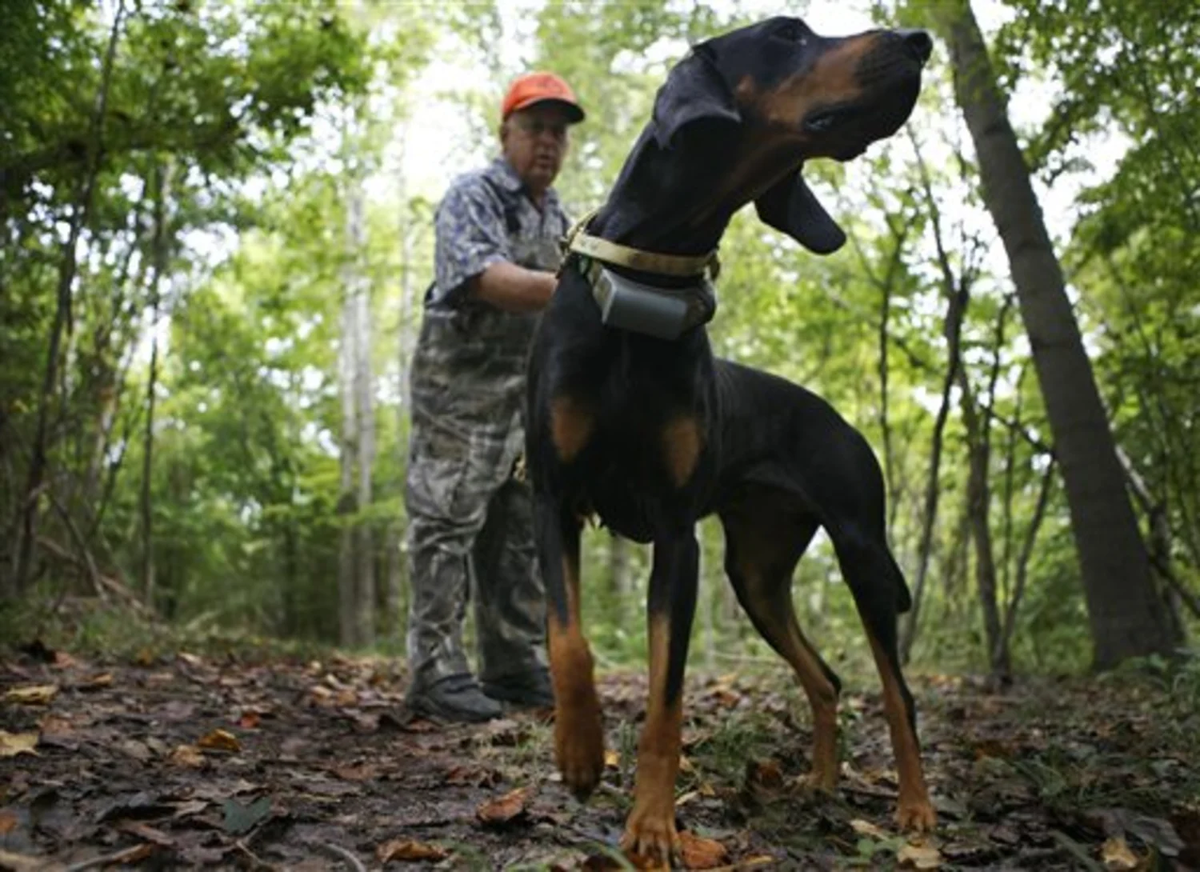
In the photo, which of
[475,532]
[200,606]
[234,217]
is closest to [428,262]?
[200,606]

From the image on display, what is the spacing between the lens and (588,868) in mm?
2219

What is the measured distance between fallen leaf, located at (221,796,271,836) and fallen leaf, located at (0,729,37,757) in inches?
29.0

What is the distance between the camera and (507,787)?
3.19 metres

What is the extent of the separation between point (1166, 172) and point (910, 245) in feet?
7.18

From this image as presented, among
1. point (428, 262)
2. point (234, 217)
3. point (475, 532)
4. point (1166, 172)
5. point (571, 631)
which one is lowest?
point (571, 631)

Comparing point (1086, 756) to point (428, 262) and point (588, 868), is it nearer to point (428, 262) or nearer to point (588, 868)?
point (588, 868)

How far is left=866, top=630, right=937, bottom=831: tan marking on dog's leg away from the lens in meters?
2.90

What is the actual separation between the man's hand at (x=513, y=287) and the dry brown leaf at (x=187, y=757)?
6.64ft

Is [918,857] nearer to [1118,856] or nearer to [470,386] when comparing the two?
[1118,856]

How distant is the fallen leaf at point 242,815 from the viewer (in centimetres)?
242

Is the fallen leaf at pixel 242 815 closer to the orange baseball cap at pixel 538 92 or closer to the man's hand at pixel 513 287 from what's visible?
the man's hand at pixel 513 287

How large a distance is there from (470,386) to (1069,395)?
3113 mm

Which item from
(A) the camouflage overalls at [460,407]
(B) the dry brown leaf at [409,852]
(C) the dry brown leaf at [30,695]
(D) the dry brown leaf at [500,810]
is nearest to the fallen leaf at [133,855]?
(B) the dry brown leaf at [409,852]

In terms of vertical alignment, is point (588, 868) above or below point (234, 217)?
below
